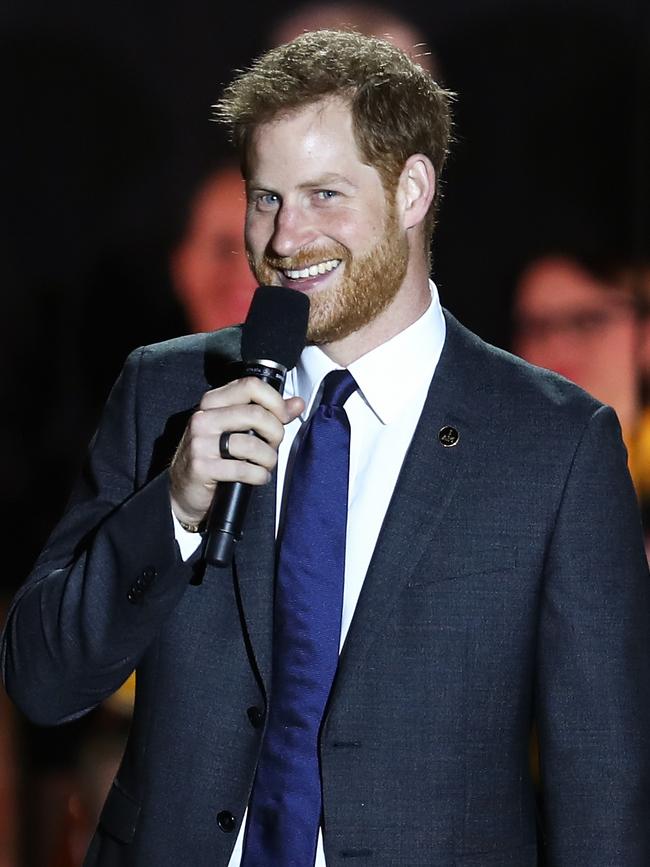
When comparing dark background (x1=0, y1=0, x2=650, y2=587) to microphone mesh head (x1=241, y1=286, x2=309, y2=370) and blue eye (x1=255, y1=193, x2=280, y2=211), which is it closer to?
blue eye (x1=255, y1=193, x2=280, y2=211)

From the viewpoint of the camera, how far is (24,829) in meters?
3.73

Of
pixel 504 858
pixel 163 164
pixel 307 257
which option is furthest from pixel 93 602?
pixel 163 164

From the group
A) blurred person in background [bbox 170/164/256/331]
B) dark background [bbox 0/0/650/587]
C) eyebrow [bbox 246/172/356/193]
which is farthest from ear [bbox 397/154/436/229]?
blurred person in background [bbox 170/164/256/331]

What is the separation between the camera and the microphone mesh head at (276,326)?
1730mm

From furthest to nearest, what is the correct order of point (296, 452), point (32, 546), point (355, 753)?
point (32, 546)
point (296, 452)
point (355, 753)

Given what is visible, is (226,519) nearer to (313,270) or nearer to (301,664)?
(301,664)

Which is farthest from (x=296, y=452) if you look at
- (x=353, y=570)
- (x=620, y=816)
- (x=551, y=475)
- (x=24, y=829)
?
(x=24, y=829)

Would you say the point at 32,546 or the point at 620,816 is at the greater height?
the point at 620,816

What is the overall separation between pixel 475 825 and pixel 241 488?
0.68m

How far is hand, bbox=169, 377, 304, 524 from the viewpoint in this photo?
5.17 feet

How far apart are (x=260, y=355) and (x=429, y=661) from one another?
0.52 m

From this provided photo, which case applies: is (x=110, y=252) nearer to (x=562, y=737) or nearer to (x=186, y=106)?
(x=186, y=106)

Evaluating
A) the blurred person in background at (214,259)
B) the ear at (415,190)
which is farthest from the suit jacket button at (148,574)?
the blurred person in background at (214,259)

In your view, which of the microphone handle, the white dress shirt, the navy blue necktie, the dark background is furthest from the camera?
the dark background
